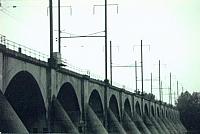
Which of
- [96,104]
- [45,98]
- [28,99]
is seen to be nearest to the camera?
[28,99]

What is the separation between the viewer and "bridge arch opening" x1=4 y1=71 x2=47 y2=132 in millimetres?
41122

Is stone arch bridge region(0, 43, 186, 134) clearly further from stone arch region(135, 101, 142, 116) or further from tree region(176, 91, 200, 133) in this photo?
tree region(176, 91, 200, 133)

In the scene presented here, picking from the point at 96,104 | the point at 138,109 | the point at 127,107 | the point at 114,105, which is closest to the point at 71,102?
the point at 96,104

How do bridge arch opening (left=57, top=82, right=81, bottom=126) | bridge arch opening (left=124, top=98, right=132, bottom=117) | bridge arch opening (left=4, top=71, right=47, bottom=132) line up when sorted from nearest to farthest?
bridge arch opening (left=4, top=71, right=47, bottom=132) < bridge arch opening (left=57, top=82, right=81, bottom=126) < bridge arch opening (left=124, top=98, right=132, bottom=117)

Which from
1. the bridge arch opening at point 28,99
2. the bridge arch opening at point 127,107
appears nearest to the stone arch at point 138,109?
the bridge arch opening at point 127,107

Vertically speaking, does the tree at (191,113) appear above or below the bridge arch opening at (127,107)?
below

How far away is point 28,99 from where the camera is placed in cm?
4306

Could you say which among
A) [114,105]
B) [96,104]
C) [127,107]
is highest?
[96,104]

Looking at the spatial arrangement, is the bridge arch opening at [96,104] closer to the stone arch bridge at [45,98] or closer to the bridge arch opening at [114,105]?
the stone arch bridge at [45,98]

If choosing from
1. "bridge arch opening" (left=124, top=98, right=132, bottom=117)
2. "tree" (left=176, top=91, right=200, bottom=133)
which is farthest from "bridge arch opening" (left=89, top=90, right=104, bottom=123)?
"tree" (left=176, top=91, right=200, bottom=133)

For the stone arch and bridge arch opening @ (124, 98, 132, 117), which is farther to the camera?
the stone arch

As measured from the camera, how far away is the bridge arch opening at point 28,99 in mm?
41122

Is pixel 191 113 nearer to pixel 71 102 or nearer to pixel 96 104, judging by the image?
pixel 96 104

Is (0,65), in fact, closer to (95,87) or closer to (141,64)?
(95,87)
